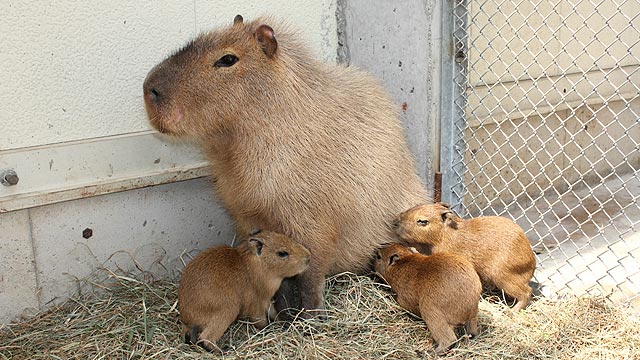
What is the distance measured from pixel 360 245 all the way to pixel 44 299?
1630 millimetres

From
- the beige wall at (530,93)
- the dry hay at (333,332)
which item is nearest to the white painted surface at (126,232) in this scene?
the dry hay at (333,332)

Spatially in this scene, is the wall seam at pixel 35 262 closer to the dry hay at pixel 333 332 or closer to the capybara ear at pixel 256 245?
the dry hay at pixel 333 332

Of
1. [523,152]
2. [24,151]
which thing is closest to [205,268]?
[24,151]

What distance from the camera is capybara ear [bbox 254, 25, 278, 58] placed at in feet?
10.0

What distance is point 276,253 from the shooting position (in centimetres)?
308

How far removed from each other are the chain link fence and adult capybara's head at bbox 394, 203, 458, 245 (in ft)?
2.42

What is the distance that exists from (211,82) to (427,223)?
1.33 m

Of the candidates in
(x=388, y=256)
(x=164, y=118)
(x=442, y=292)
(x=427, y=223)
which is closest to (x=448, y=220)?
(x=427, y=223)

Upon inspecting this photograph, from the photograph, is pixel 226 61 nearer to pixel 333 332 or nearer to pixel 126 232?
pixel 126 232

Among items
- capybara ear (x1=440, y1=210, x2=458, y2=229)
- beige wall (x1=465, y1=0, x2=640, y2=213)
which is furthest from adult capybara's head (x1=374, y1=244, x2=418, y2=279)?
beige wall (x1=465, y1=0, x2=640, y2=213)

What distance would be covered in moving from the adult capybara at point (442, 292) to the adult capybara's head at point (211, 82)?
1118 mm

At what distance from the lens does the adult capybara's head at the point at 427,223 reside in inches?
137

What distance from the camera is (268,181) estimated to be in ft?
10.3

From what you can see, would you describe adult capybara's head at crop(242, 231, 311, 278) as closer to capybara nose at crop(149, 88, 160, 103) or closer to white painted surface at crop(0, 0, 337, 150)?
capybara nose at crop(149, 88, 160, 103)
